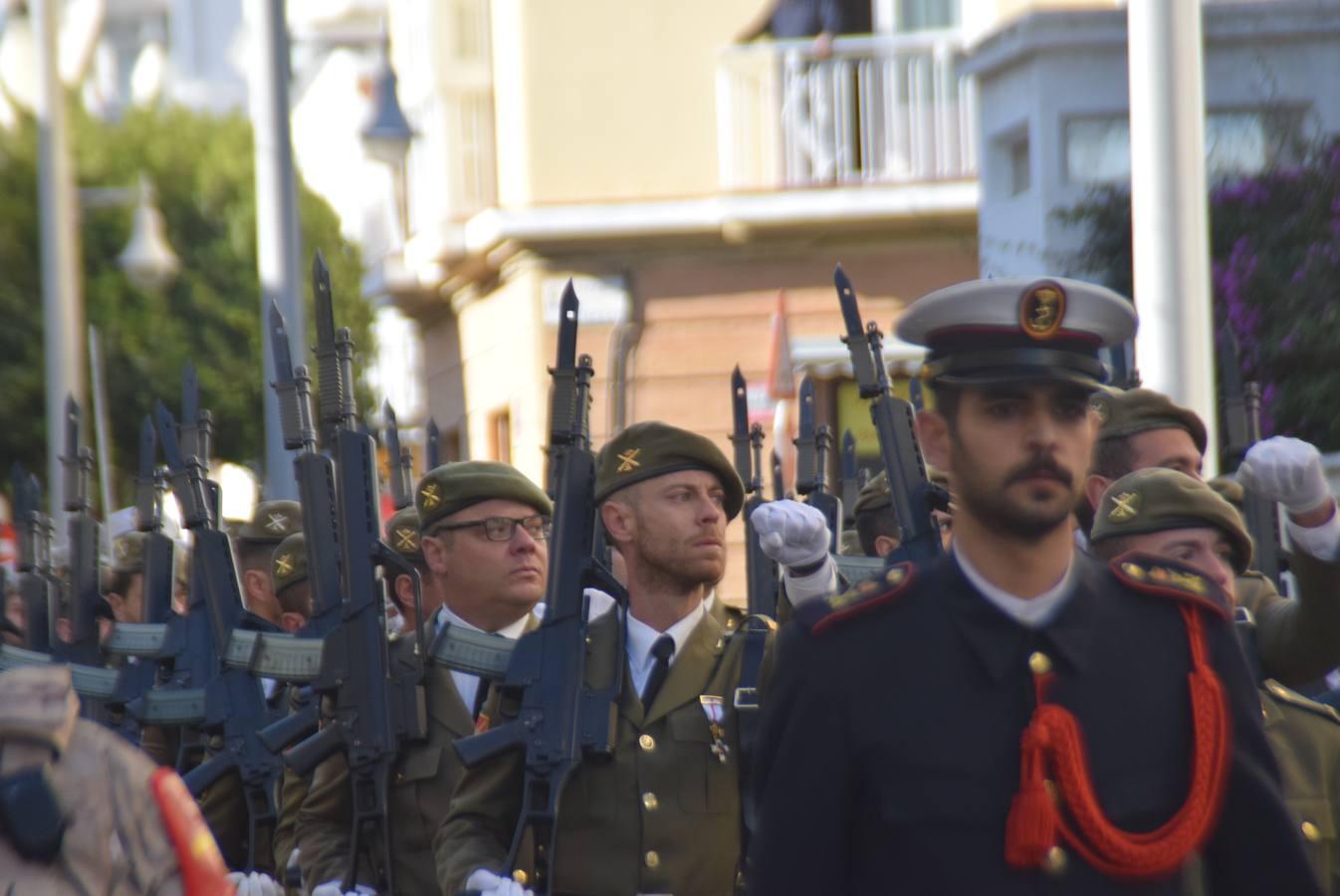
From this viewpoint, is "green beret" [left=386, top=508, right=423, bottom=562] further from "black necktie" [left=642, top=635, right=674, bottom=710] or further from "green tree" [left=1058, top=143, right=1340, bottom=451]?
"green tree" [left=1058, top=143, right=1340, bottom=451]

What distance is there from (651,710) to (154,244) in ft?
52.0

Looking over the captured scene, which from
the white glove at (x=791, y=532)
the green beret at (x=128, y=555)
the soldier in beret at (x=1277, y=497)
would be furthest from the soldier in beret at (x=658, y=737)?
the green beret at (x=128, y=555)

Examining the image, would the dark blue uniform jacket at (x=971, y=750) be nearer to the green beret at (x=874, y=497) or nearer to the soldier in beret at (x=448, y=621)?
the soldier in beret at (x=448, y=621)

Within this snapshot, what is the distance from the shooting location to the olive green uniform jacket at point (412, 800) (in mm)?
6297

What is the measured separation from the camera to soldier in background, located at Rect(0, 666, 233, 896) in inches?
157

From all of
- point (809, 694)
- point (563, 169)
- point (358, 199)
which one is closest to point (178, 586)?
point (809, 694)

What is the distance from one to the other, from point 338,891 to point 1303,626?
252 cm

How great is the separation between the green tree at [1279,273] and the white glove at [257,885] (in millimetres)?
4356

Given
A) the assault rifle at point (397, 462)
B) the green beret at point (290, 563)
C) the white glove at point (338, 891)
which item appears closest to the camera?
the white glove at point (338, 891)

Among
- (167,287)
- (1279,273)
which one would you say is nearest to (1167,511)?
(1279,273)

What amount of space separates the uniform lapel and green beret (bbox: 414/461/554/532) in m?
1.08

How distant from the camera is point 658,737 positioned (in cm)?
560

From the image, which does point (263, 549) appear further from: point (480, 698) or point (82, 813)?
point (82, 813)

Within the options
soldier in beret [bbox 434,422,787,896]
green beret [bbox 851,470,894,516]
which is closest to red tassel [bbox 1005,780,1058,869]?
soldier in beret [bbox 434,422,787,896]
